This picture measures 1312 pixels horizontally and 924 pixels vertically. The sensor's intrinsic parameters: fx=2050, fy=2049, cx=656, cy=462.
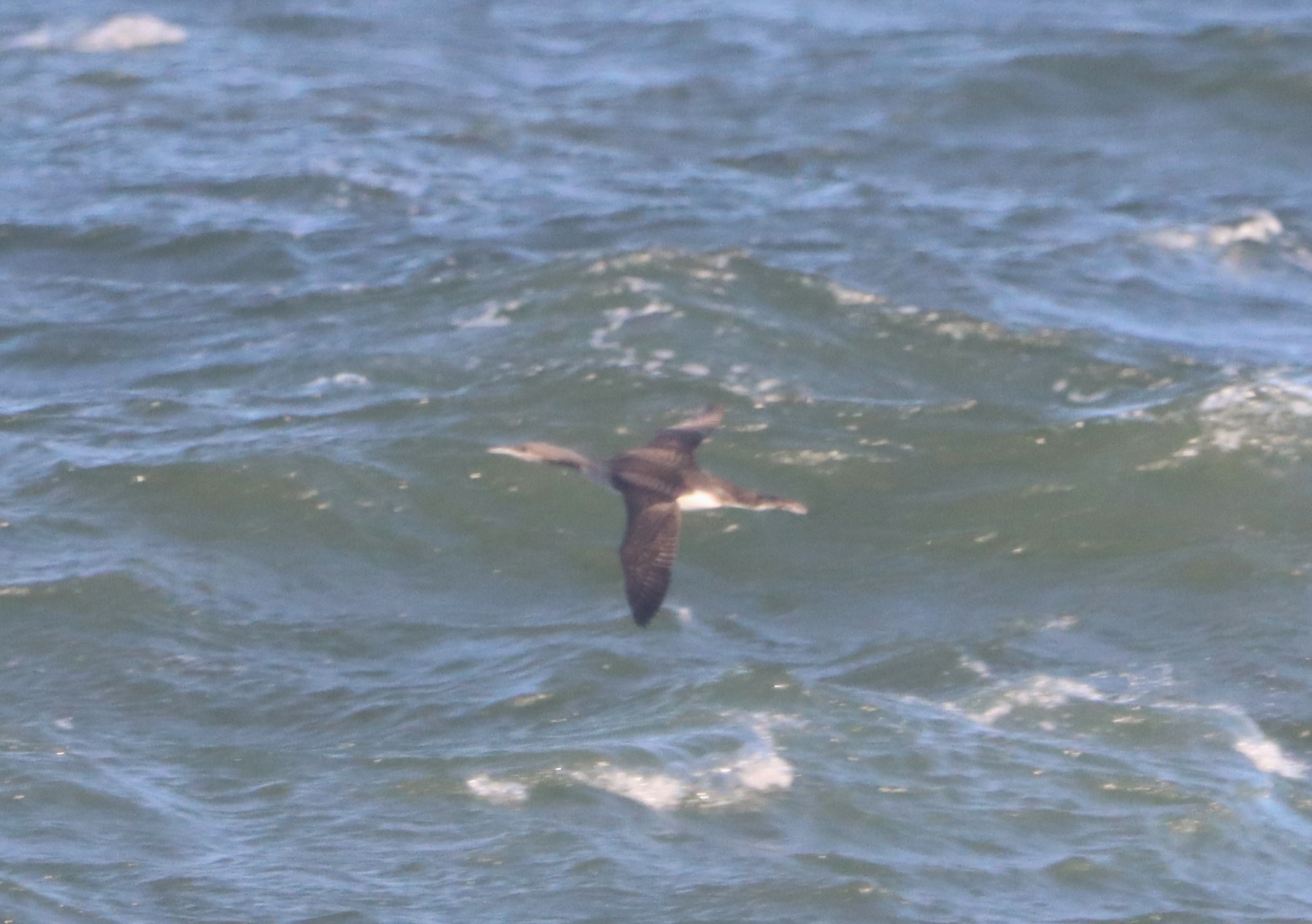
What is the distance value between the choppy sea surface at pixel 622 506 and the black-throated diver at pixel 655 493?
0.75m

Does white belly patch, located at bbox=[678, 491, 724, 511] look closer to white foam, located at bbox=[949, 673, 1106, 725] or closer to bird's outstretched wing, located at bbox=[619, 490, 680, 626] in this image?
Result: bird's outstretched wing, located at bbox=[619, 490, 680, 626]

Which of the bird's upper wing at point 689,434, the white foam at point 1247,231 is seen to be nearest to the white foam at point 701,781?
the bird's upper wing at point 689,434

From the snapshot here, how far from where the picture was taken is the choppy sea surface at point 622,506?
752 cm

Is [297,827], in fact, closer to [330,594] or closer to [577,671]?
[577,671]

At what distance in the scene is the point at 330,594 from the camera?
388 inches

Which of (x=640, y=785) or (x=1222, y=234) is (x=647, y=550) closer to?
(x=640, y=785)

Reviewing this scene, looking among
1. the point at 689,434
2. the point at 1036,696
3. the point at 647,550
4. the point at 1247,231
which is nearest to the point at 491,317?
the point at 689,434

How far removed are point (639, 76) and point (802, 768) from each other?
43.4 feet

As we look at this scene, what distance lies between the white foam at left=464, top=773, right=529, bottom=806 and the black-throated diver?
816mm

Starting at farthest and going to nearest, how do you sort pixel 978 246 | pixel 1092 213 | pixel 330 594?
pixel 1092 213 < pixel 978 246 < pixel 330 594

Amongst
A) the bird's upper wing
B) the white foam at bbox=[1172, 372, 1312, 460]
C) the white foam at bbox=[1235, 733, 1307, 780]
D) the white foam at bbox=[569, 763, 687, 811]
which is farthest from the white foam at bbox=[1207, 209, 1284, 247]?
the white foam at bbox=[569, 763, 687, 811]

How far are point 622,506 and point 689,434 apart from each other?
1.33m

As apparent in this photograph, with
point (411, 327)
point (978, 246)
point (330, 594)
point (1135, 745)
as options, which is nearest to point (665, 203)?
point (978, 246)

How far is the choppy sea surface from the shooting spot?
7.52 m
